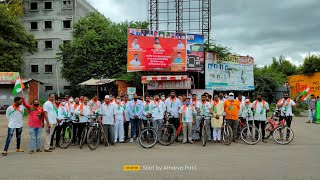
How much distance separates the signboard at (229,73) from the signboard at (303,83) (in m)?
10.7

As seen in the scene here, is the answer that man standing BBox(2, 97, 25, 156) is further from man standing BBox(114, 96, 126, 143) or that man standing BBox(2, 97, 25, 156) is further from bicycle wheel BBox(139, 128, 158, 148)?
bicycle wheel BBox(139, 128, 158, 148)

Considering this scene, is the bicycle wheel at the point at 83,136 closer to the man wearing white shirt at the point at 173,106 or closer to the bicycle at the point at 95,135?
the bicycle at the point at 95,135

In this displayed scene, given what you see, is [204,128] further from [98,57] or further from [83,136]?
[98,57]

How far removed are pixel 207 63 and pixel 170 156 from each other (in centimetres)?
1748

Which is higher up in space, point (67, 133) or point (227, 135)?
point (67, 133)

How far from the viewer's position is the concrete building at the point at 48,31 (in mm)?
45500

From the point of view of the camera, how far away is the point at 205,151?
35.7ft

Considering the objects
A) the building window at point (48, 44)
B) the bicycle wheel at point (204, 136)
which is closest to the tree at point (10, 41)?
the building window at point (48, 44)

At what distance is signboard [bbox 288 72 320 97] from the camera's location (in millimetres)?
36281

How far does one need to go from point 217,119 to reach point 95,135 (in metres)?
4.55

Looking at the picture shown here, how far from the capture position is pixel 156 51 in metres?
24.7

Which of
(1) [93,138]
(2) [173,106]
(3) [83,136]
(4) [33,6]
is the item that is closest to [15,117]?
(3) [83,136]

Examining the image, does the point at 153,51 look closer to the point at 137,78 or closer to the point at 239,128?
the point at 137,78

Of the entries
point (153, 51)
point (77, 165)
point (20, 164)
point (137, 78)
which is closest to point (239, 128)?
point (77, 165)
